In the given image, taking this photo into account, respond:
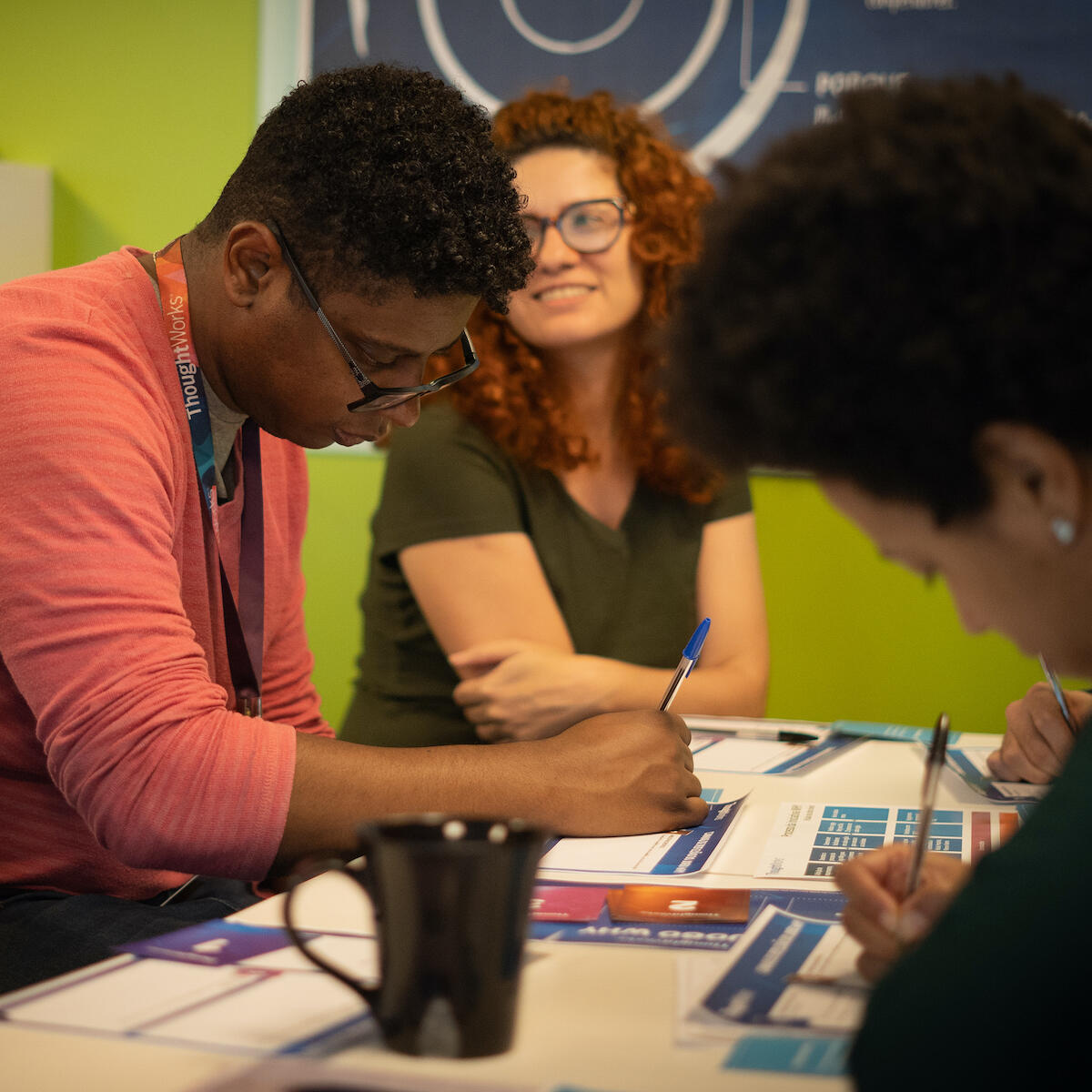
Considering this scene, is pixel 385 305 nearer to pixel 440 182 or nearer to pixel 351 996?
pixel 440 182

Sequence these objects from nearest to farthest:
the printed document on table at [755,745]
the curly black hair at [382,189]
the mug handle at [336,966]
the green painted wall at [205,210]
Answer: the mug handle at [336,966] → the curly black hair at [382,189] → the printed document on table at [755,745] → the green painted wall at [205,210]

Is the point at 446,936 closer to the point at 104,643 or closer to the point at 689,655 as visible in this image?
the point at 104,643

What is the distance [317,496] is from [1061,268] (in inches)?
97.6

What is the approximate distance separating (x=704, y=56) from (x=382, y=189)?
1817 mm

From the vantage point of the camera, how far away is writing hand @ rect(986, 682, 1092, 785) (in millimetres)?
1309

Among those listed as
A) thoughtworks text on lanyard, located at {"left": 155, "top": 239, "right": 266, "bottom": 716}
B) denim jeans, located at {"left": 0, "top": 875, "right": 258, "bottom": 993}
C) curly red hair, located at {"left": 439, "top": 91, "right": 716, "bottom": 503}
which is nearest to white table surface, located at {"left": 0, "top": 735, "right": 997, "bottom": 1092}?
denim jeans, located at {"left": 0, "top": 875, "right": 258, "bottom": 993}

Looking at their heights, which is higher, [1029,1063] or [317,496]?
[1029,1063]

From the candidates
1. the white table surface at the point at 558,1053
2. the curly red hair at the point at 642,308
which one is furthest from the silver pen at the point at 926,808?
the curly red hair at the point at 642,308

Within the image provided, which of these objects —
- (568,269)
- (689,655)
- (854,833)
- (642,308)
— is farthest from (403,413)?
(642,308)

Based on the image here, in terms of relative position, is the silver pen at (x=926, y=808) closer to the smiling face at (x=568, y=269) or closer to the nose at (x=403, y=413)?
the nose at (x=403, y=413)

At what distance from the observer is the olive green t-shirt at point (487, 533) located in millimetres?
1845

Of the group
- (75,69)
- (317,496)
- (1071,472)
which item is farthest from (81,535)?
(75,69)

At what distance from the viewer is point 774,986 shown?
0.69 m

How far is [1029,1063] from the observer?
49cm
